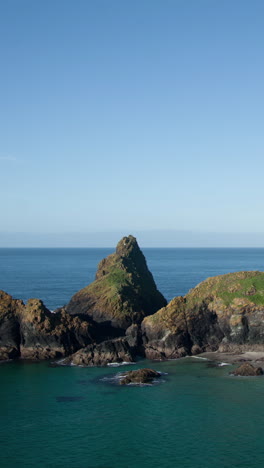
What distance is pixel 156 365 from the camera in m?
63.7

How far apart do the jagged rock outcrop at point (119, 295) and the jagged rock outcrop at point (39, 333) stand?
8.02 meters

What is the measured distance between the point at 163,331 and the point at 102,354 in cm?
965

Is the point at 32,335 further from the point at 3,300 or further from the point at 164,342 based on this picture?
the point at 164,342

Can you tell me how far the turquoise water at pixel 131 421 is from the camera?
37031 millimetres

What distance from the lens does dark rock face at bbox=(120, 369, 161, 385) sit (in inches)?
2170

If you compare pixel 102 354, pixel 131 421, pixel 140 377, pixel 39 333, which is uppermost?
pixel 39 333

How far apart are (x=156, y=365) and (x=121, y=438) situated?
23.7 m

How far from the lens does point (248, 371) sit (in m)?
57.6

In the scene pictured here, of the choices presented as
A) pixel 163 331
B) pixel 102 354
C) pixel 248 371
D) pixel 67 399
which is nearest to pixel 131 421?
pixel 67 399

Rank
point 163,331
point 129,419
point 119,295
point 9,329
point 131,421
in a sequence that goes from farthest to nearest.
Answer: point 119,295 → point 9,329 → point 163,331 → point 129,419 → point 131,421

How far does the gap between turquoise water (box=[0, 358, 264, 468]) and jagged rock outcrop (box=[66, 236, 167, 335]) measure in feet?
62.2

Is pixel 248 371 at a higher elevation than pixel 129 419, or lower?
higher

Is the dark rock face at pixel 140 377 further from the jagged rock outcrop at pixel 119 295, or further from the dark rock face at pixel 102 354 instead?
the jagged rock outcrop at pixel 119 295

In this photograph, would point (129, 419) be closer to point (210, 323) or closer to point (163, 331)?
point (163, 331)
